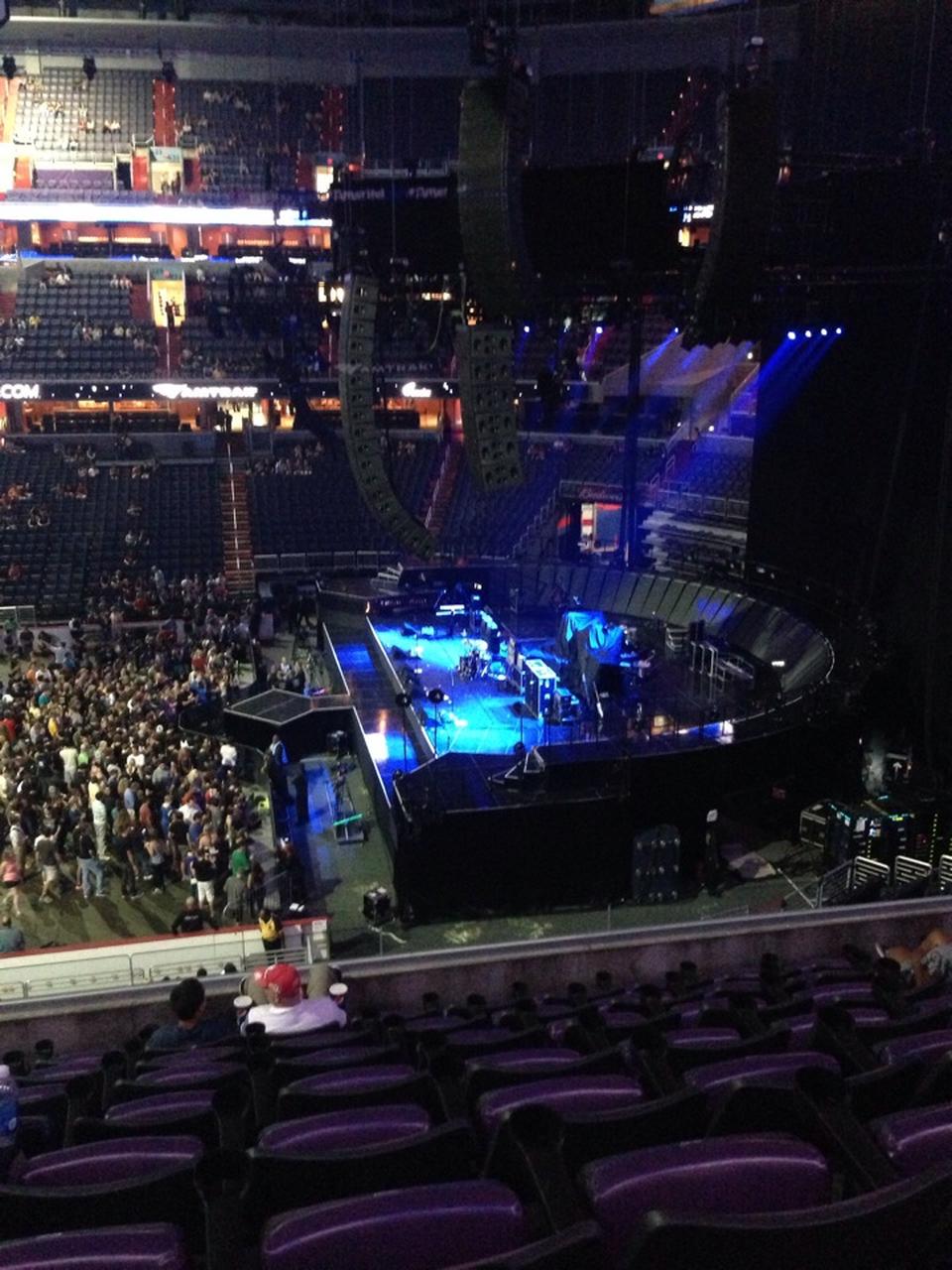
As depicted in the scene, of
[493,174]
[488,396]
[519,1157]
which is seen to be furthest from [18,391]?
[519,1157]

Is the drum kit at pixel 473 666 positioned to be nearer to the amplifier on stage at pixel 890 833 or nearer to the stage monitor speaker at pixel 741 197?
the amplifier on stage at pixel 890 833

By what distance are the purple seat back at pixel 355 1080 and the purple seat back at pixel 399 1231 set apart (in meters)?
1.15

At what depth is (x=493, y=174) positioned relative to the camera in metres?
7.86

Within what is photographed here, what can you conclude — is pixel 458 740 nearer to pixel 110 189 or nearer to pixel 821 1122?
pixel 821 1122

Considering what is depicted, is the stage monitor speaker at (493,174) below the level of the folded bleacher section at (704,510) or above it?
above

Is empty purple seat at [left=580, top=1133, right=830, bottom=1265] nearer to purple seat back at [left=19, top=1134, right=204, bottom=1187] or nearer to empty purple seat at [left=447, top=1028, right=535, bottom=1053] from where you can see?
purple seat back at [left=19, top=1134, right=204, bottom=1187]

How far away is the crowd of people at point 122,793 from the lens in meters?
11.5

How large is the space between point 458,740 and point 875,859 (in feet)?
18.0

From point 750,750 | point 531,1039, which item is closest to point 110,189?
point 750,750

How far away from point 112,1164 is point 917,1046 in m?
2.11

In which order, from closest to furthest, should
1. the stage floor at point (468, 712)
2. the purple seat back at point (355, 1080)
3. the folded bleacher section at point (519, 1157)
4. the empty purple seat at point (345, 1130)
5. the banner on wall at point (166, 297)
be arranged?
the folded bleacher section at point (519, 1157) < the empty purple seat at point (345, 1130) < the purple seat back at point (355, 1080) < the stage floor at point (468, 712) < the banner on wall at point (166, 297)

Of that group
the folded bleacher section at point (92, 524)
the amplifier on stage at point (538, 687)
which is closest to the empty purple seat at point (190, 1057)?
the amplifier on stage at point (538, 687)

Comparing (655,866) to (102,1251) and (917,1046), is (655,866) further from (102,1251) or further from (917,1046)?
(102,1251)

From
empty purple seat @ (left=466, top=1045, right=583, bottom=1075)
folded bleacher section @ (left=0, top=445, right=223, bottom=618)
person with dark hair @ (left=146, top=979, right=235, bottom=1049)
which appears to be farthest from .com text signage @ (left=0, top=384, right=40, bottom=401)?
empty purple seat @ (left=466, top=1045, right=583, bottom=1075)
